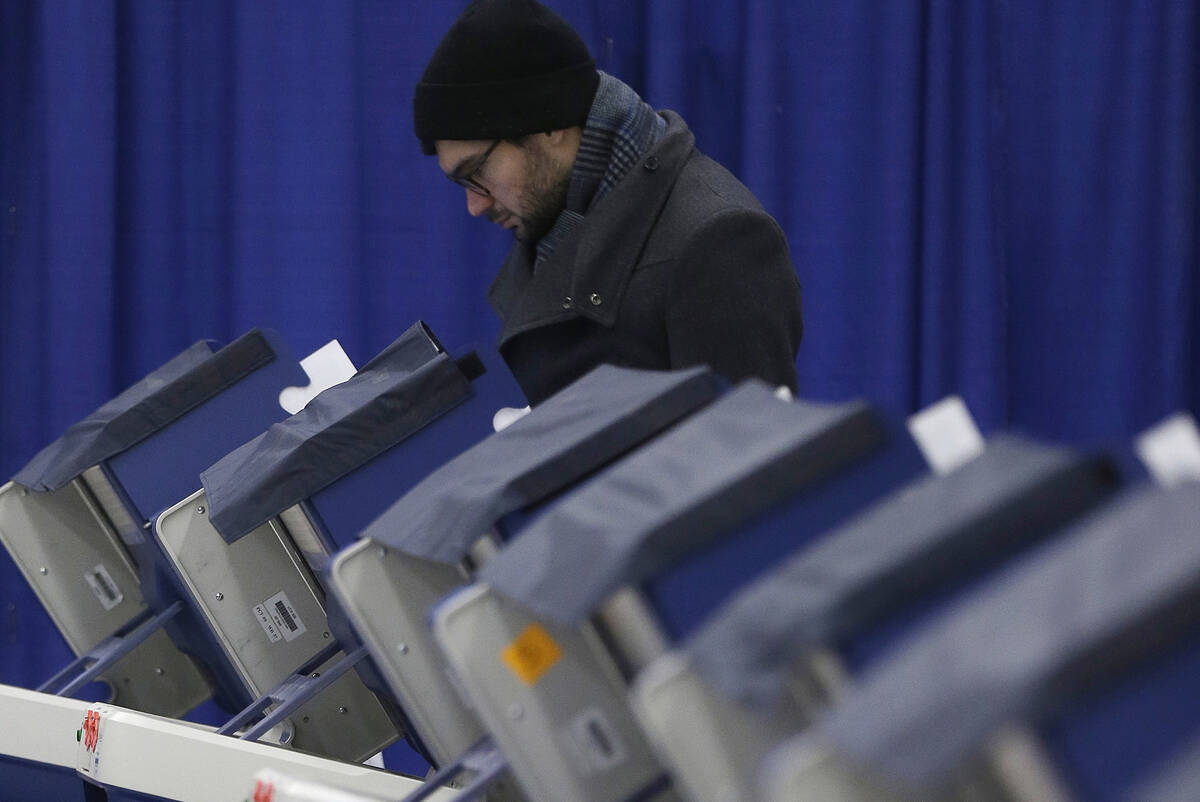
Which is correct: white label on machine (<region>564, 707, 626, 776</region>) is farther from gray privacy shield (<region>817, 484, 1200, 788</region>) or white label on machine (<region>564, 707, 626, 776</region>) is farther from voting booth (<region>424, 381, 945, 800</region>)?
gray privacy shield (<region>817, 484, 1200, 788</region>)

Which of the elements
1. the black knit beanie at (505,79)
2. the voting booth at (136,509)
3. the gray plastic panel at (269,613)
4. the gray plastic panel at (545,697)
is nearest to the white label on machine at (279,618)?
the gray plastic panel at (269,613)

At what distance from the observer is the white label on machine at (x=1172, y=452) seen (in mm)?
970

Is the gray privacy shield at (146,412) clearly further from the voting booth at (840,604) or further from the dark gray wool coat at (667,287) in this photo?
the voting booth at (840,604)

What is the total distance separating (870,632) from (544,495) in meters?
0.42

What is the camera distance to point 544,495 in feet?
4.15

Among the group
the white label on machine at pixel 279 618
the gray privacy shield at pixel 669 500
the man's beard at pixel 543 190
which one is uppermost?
the man's beard at pixel 543 190

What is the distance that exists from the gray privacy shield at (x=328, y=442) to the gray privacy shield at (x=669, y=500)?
496 mm

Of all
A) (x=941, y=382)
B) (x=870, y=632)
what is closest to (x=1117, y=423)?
(x=941, y=382)

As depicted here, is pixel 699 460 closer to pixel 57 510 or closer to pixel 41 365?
pixel 57 510

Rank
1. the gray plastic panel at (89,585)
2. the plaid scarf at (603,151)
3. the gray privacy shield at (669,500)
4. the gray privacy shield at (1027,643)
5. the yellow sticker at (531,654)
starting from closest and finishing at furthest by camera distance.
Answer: the gray privacy shield at (1027,643), the gray privacy shield at (669,500), the yellow sticker at (531,654), the plaid scarf at (603,151), the gray plastic panel at (89,585)

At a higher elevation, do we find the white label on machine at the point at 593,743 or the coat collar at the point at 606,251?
the coat collar at the point at 606,251

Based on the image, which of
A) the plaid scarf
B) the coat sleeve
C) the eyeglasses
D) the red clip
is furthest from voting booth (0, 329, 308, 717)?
the coat sleeve

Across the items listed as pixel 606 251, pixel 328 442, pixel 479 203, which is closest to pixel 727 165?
pixel 479 203

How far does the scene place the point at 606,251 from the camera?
1.74 m
